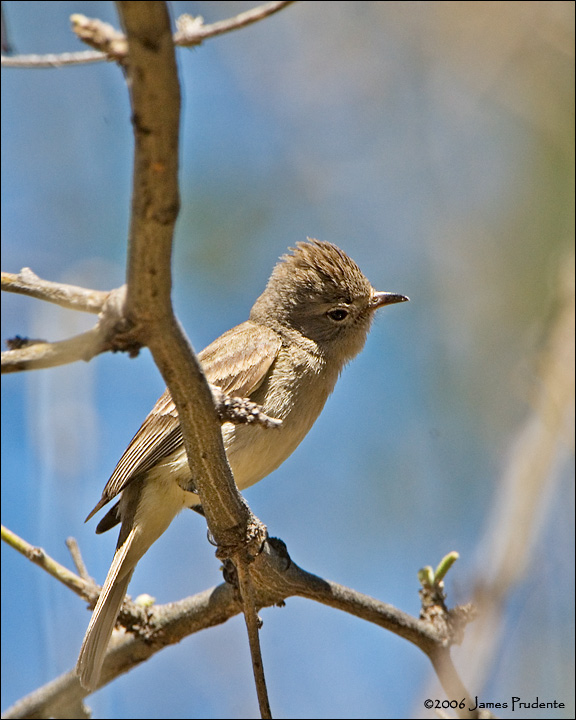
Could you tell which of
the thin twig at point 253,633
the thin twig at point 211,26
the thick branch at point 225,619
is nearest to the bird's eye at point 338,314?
the thick branch at point 225,619

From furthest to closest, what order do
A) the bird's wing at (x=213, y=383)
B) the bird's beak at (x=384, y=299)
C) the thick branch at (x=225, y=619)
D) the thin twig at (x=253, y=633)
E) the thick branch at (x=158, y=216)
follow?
the bird's beak at (x=384, y=299), the bird's wing at (x=213, y=383), the thick branch at (x=225, y=619), the thin twig at (x=253, y=633), the thick branch at (x=158, y=216)

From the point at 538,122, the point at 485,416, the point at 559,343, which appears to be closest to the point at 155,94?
the point at 559,343

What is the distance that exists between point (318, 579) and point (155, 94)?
2.87 meters

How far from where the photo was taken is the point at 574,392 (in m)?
4.70

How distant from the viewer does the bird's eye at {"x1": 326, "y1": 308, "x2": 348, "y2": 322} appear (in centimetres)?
521

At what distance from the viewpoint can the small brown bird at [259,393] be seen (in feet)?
13.7

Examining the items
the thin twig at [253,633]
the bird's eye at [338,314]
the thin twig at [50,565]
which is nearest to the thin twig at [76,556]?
the thin twig at [50,565]

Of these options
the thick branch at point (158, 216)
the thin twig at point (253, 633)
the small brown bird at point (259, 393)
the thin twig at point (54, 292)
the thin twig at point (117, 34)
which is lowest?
the thin twig at point (253, 633)

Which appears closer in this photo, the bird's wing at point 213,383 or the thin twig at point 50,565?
the thin twig at point 50,565

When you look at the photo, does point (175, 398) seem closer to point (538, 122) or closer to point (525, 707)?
point (525, 707)

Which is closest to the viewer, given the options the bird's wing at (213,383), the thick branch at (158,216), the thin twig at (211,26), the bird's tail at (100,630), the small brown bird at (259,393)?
the thick branch at (158,216)

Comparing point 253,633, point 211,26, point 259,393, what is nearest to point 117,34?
point 211,26

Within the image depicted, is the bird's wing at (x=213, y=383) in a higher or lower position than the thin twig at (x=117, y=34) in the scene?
higher

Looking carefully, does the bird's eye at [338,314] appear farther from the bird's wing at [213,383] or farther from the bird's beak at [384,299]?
the bird's wing at [213,383]
